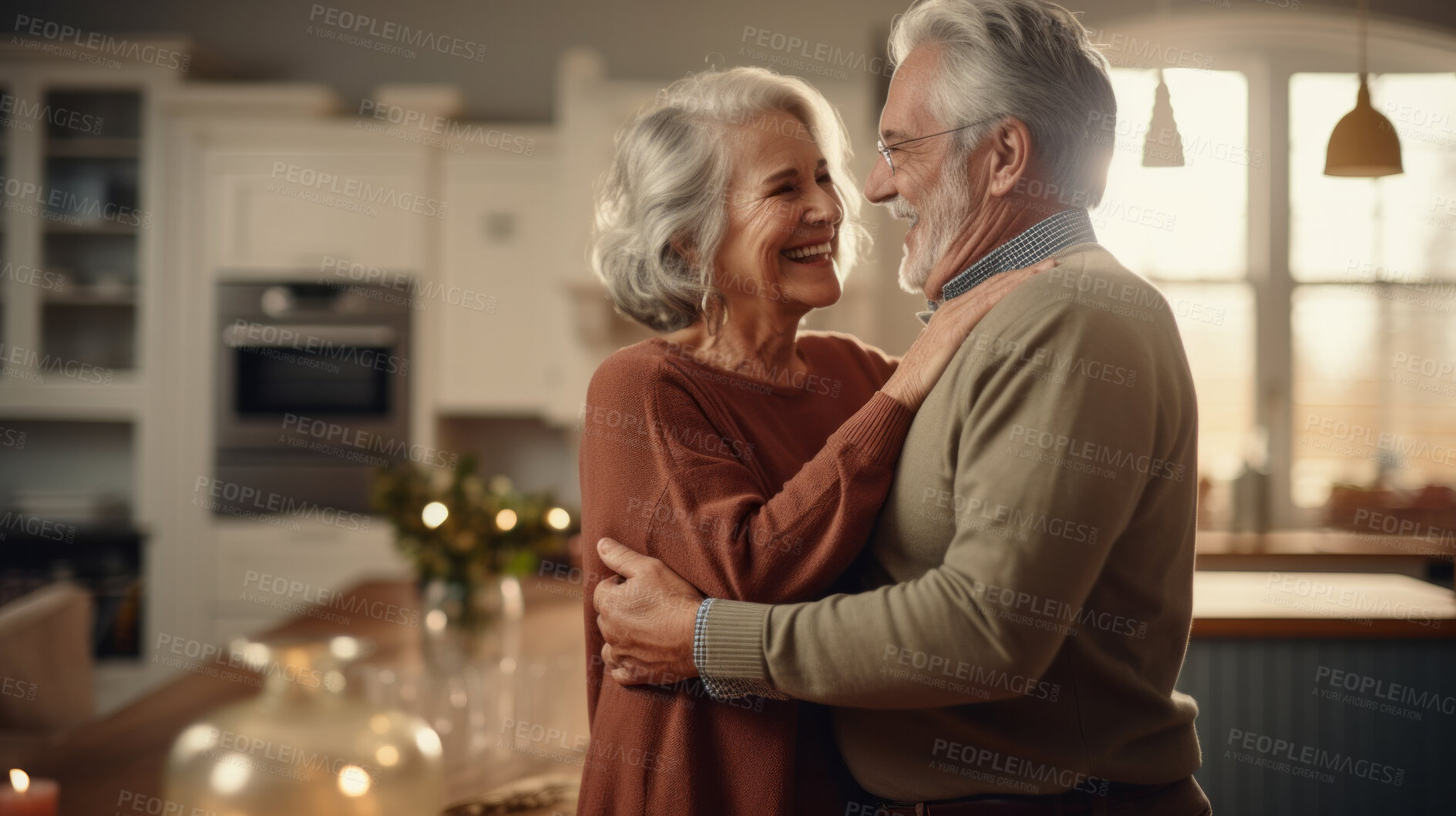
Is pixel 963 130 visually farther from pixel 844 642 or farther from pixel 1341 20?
pixel 1341 20

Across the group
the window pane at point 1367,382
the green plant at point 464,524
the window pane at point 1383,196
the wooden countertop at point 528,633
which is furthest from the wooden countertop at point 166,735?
the window pane at point 1383,196

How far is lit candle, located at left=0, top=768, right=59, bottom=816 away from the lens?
3.69 feet

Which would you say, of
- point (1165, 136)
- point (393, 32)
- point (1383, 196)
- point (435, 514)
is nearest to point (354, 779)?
point (435, 514)

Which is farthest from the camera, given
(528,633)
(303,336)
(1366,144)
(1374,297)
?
(1374,297)

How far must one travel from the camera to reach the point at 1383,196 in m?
4.28

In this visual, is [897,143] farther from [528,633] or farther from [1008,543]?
[528,633]

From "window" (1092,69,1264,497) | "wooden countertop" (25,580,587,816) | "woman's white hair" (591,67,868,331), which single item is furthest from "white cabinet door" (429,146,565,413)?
"woman's white hair" (591,67,868,331)

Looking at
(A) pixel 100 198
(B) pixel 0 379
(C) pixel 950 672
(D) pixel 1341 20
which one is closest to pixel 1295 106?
(D) pixel 1341 20

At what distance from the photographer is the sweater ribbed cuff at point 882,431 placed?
109 cm

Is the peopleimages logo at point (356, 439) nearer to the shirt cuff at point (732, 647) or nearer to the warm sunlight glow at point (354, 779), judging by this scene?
the warm sunlight glow at point (354, 779)

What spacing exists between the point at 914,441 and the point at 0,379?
423 cm

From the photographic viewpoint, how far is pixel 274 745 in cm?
129

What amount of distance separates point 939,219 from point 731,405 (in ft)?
1.03

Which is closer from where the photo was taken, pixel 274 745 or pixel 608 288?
pixel 274 745
